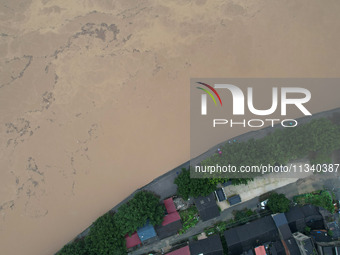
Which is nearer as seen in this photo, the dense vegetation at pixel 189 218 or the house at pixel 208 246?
the house at pixel 208 246

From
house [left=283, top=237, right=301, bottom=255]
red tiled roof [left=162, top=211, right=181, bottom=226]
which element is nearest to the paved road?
A: red tiled roof [left=162, top=211, right=181, bottom=226]

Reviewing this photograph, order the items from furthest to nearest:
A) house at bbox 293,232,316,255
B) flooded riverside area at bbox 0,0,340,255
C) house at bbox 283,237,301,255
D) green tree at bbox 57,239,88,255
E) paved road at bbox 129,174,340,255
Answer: flooded riverside area at bbox 0,0,340,255 → paved road at bbox 129,174,340,255 → house at bbox 283,237,301,255 → green tree at bbox 57,239,88,255 → house at bbox 293,232,316,255

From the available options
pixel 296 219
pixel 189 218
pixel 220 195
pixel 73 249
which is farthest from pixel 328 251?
pixel 73 249

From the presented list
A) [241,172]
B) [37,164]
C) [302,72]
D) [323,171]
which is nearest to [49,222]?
[37,164]

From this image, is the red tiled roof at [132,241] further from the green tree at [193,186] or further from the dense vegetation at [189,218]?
the green tree at [193,186]

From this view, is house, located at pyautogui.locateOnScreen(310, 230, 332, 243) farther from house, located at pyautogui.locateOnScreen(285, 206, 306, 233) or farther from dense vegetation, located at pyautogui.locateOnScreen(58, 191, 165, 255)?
dense vegetation, located at pyautogui.locateOnScreen(58, 191, 165, 255)

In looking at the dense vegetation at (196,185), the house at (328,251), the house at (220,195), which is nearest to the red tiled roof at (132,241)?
the dense vegetation at (196,185)

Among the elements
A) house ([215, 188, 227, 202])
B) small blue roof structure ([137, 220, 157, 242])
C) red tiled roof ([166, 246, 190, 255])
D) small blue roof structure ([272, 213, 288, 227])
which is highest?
house ([215, 188, 227, 202])
